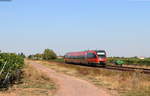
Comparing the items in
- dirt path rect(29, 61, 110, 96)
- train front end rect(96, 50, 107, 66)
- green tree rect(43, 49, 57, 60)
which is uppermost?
green tree rect(43, 49, 57, 60)

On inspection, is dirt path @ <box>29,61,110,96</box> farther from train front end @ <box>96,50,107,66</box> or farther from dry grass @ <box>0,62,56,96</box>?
train front end @ <box>96,50,107,66</box>

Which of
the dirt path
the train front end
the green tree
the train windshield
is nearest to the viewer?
the dirt path

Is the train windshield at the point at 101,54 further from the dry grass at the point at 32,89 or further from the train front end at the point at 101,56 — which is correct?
the dry grass at the point at 32,89

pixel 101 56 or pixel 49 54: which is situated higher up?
pixel 49 54

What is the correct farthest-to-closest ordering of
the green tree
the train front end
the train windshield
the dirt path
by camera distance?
the green tree < the train windshield < the train front end < the dirt path

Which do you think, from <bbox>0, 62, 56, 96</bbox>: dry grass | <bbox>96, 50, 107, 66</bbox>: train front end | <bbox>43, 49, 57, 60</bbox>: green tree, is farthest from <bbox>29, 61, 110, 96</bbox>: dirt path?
<bbox>43, 49, 57, 60</bbox>: green tree

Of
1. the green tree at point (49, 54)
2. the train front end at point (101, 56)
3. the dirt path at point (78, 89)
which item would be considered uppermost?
the green tree at point (49, 54)

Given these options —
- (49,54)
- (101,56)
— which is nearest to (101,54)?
(101,56)

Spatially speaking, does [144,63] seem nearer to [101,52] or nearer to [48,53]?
[101,52]

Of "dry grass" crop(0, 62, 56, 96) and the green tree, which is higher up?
the green tree

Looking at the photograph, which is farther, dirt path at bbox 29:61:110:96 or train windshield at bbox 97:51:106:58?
train windshield at bbox 97:51:106:58

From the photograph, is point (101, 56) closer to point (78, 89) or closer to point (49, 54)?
point (78, 89)

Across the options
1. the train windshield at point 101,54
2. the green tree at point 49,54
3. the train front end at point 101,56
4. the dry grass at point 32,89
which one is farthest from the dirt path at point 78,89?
the green tree at point 49,54

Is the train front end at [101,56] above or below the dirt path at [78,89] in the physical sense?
above
